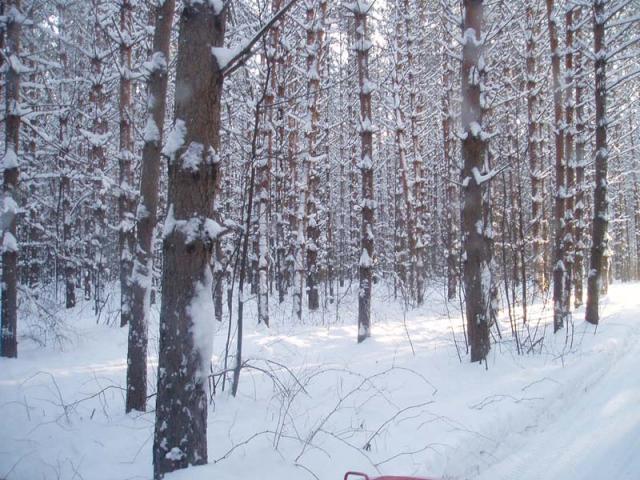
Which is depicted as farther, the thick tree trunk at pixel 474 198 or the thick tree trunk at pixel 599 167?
the thick tree trunk at pixel 599 167

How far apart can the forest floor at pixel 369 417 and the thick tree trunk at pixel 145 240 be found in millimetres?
416

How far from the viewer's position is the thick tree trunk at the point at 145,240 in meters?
5.11

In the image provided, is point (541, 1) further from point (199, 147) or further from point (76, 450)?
point (76, 450)

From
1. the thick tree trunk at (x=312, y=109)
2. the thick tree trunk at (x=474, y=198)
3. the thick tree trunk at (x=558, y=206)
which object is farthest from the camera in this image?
the thick tree trunk at (x=312, y=109)

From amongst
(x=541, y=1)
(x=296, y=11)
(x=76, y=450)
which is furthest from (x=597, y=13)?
(x=76, y=450)

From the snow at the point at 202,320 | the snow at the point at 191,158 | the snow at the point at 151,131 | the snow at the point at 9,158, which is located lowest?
the snow at the point at 202,320

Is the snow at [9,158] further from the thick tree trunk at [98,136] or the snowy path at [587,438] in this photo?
the snowy path at [587,438]

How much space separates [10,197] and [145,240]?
4.68 metres

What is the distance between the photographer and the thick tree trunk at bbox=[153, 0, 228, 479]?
9.61ft

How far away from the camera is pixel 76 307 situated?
53.9 ft

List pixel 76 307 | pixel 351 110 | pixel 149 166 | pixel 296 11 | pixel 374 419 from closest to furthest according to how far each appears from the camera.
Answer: pixel 374 419, pixel 149 166, pixel 296 11, pixel 76 307, pixel 351 110

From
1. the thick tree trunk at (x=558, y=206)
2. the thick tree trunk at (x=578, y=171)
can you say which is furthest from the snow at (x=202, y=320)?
the thick tree trunk at (x=578, y=171)

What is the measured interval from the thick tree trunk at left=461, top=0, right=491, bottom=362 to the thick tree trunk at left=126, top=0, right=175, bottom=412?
4.48 m

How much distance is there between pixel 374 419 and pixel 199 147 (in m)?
Result: 3.14
